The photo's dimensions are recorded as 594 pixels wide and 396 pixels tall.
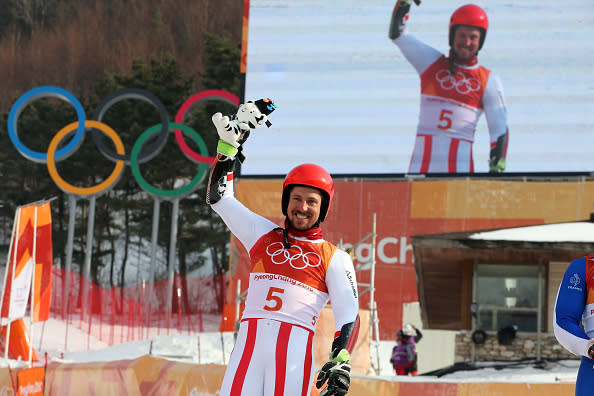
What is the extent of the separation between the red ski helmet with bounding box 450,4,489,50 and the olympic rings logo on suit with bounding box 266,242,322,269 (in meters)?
25.7

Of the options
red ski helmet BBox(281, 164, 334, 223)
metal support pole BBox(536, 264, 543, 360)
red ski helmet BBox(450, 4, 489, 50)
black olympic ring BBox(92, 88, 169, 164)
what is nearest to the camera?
red ski helmet BBox(281, 164, 334, 223)

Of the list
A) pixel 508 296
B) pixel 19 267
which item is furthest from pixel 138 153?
pixel 19 267

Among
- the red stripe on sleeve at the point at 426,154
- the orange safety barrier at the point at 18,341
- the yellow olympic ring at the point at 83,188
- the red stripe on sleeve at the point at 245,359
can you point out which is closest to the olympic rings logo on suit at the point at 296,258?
the red stripe on sleeve at the point at 245,359

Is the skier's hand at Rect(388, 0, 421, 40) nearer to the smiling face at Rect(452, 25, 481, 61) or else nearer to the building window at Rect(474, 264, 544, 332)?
the smiling face at Rect(452, 25, 481, 61)

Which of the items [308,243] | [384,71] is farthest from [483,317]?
[384,71]

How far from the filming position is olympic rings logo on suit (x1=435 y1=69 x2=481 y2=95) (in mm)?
29469

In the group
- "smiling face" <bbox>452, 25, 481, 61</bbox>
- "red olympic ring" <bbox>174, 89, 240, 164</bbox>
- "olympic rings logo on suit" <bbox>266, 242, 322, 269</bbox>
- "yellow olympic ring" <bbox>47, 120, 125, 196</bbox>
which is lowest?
"olympic rings logo on suit" <bbox>266, 242, 322, 269</bbox>

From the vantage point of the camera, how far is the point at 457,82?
29547mm

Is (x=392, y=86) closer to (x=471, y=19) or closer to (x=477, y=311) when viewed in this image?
(x=471, y=19)

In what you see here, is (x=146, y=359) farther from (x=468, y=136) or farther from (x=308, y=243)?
(x=468, y=136)

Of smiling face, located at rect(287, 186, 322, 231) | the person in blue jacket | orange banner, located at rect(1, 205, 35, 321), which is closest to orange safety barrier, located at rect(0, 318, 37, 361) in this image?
orange banner, located at rect(1, 205, 35, 321)

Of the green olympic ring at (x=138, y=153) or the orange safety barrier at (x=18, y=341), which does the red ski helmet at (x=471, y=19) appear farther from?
the orange safety barrier at (x=18, y=341)

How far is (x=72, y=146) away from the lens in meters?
29.4

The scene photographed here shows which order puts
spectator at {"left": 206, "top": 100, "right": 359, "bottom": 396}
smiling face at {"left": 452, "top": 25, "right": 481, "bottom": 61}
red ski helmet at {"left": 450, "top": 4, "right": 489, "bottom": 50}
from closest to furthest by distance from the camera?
spectator at {"left": 206, "top": 100, "right": 359, "bottom": 396} < smiling face at {"left": 452, "top": 25, "right": 481, "bottom": 61} < red ski helmet at {"left": 450, "top": 4, "right": 489, "bottom": 50}
